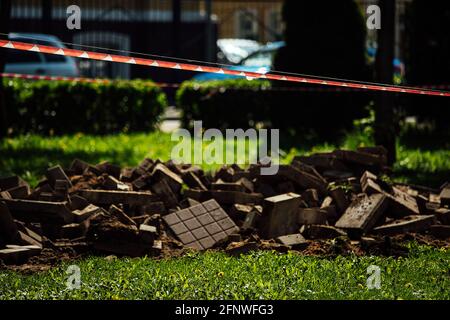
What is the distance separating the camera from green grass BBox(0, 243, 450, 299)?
626 cm

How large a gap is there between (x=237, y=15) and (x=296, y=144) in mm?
20599

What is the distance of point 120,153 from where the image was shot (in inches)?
578

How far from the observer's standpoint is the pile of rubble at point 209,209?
315 inches

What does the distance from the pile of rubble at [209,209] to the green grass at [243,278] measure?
47 cm

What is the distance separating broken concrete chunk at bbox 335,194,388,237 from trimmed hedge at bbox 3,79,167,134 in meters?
8.88

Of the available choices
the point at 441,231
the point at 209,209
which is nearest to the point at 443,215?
the point at 441,231

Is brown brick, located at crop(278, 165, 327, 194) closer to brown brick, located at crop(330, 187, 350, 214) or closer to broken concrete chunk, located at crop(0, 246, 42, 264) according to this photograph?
brown brick, located at crop(330, 187, 350, 214)

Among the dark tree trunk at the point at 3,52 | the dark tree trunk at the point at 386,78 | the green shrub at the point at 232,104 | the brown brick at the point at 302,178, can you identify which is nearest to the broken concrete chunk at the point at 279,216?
the brown brick at the point at 302,178

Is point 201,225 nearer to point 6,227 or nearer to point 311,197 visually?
point 311,197

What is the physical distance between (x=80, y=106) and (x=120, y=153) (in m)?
2.70

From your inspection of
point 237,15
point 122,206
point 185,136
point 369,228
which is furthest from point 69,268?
point 237,15

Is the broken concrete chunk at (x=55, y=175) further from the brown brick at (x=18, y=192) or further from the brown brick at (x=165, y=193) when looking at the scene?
the brown brick at (x=165, y=193)

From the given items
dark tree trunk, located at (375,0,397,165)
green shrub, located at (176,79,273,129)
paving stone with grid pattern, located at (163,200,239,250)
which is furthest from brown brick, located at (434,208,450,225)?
green shrub, located at (176,79,273,129)
